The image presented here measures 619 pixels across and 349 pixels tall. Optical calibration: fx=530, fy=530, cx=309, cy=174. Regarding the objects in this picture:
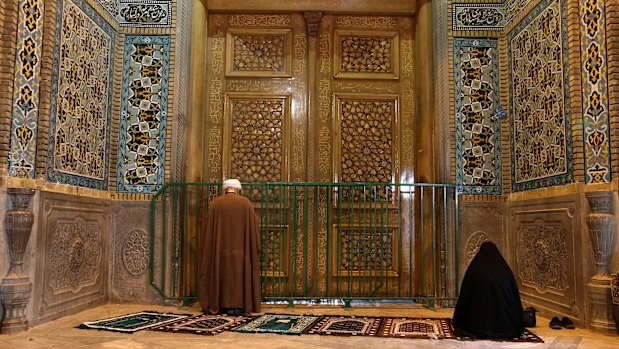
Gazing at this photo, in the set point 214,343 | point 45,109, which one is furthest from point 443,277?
point 45,109

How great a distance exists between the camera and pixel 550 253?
478 cm

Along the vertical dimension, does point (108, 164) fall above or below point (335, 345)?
above

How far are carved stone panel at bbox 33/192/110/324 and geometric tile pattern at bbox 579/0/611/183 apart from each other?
4.44 meters

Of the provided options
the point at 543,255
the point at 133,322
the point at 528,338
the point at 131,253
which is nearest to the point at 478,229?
the point at 543,255

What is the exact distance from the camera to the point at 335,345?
12.2 ft

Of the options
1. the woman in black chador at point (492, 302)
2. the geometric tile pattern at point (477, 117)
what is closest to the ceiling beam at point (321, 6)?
the geometric tile pattern at point (477, 117)

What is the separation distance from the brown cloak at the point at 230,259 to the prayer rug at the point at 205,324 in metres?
0.18

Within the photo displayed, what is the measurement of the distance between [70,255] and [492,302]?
11.9 ft

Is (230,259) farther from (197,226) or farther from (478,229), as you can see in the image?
(478,229)

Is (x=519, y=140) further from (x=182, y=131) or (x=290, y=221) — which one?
(x=182, y=131)

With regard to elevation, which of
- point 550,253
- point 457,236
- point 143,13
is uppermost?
point 143,13

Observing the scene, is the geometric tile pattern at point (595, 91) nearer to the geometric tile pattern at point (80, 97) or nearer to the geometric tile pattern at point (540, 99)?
the geometric tile pattern at point (540, 99)

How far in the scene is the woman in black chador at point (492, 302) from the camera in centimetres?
385

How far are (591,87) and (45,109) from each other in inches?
176
